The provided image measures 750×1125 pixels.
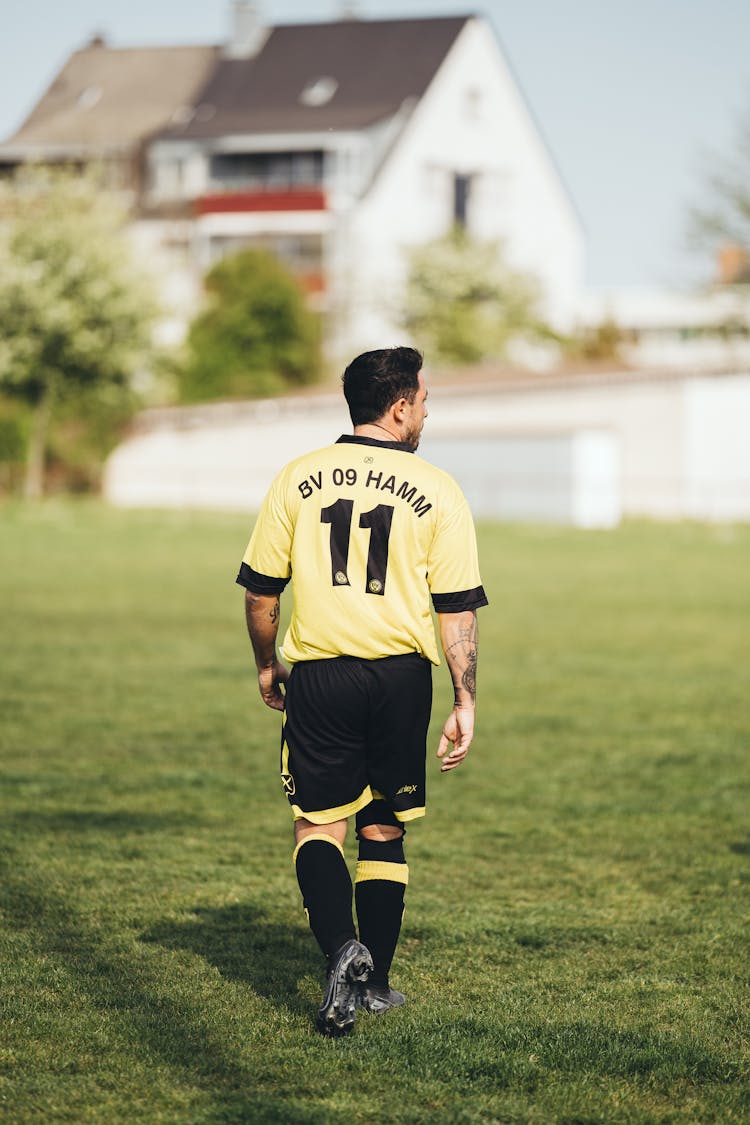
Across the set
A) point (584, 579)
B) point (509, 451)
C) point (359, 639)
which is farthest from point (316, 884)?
point (509, 451)

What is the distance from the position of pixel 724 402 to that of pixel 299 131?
79.8 ft

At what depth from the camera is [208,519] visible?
38250 millimetres

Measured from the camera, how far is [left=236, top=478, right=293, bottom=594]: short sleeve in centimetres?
482

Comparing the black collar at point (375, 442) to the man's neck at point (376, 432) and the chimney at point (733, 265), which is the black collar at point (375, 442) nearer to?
the man's neck at point (376, 432)

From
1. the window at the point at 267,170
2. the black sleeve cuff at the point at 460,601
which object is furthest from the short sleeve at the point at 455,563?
the window at the point at 267,170

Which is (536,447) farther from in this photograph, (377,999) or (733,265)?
(377,999)

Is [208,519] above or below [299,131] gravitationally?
below

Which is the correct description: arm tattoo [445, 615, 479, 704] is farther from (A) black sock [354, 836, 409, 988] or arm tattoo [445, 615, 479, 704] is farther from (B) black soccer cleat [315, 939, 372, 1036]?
(B) black soccer cleat [315, 939, 372, 1036]

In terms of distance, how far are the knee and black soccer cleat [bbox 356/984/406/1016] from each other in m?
0.44

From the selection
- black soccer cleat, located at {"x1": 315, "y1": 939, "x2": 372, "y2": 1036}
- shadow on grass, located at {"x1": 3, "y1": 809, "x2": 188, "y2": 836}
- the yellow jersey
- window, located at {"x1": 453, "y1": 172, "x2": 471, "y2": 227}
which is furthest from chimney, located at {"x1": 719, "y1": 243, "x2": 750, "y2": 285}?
black soccer cleat, located at {"x1": 315, "y1": 939, "x2": 372, "y2": 1036}

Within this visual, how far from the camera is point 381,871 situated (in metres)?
4.96

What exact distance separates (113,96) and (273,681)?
2623 inches

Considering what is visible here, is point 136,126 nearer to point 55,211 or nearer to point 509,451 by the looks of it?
point 55,211

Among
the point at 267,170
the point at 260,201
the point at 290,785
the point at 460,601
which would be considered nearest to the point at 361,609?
the point at 460,601
